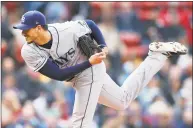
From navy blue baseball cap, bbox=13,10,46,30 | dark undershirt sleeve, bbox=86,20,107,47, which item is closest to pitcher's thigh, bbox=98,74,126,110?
dark undershirt sleeve, bbox=86,20,107,47

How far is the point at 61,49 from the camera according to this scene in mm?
4699

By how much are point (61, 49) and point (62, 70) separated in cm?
22

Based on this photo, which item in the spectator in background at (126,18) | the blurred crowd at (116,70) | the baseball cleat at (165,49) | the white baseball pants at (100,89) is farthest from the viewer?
the spectator in background at (126,18)

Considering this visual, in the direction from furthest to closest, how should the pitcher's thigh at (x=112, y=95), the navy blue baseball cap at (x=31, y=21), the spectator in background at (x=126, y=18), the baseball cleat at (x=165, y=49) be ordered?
the spectator in background at (x=126, y=18)
the baseball cleat at (x=165, y=49)
the pitcher's thigh at (x=112, y=95)
the navy blue baseball cap at (x=31, y=21)

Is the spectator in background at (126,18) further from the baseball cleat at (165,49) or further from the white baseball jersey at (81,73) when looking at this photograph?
the white baseball jersey at (81,73)

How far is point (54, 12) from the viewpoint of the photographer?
24.1 ft

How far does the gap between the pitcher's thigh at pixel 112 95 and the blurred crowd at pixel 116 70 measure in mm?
2192

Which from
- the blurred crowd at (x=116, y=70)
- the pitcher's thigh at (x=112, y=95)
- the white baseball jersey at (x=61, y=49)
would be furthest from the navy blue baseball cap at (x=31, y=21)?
the blurred crowd at (x=116, y=70)

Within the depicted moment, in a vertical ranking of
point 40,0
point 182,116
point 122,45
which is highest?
point 40,0

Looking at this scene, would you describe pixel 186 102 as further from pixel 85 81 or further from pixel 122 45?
pixel 85 81

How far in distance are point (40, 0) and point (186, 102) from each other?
2.20 metres

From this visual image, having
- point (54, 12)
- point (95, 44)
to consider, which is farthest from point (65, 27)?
point (54, 12)

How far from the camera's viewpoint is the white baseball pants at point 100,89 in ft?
15.7

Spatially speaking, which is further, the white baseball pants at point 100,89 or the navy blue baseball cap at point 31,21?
the white baseball pants at point 100,89
